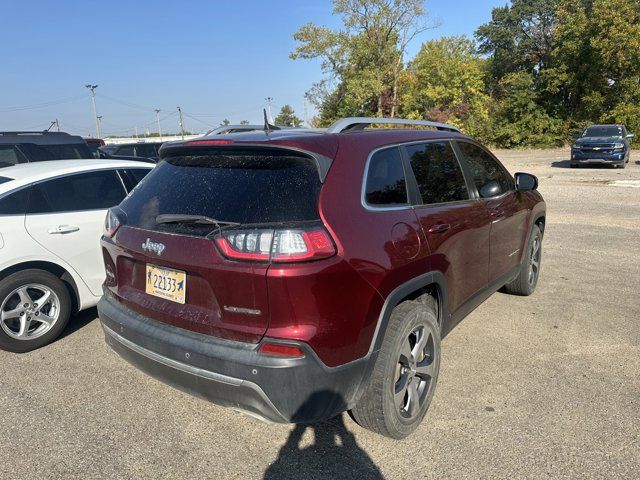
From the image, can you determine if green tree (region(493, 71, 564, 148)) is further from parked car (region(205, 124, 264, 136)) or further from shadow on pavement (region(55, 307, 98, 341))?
shadow on pavement (region(55, 307, 98, 341))

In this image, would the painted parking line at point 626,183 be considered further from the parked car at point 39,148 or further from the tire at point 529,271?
the parked car at point 39,148

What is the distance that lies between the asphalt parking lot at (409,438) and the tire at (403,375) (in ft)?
0.49

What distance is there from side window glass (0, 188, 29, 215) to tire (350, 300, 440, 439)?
10.7 ft

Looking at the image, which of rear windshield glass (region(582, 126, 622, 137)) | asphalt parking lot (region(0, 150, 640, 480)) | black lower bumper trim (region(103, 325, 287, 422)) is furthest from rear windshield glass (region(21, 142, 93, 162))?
rear windshield glass (region(582, 126, 622, 137))

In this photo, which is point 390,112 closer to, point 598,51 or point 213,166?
point 598,51

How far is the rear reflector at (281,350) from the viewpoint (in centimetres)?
215

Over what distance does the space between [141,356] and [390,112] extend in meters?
39.7

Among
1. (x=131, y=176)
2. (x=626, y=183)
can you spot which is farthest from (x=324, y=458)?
(x=626, y=183)

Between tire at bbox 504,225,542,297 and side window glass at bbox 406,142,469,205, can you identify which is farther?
tire at bbox 504,225,542,297

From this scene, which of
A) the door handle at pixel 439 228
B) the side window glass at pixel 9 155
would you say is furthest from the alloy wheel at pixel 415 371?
the side window glass at pixel 9 155

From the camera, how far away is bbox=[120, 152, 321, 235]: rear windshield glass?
2.26 meters

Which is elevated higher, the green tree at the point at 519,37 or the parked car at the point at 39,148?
the green tree at the point at 519,37

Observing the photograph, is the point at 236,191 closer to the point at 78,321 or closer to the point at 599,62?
the point at 78,321

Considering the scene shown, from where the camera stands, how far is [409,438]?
109 inches
